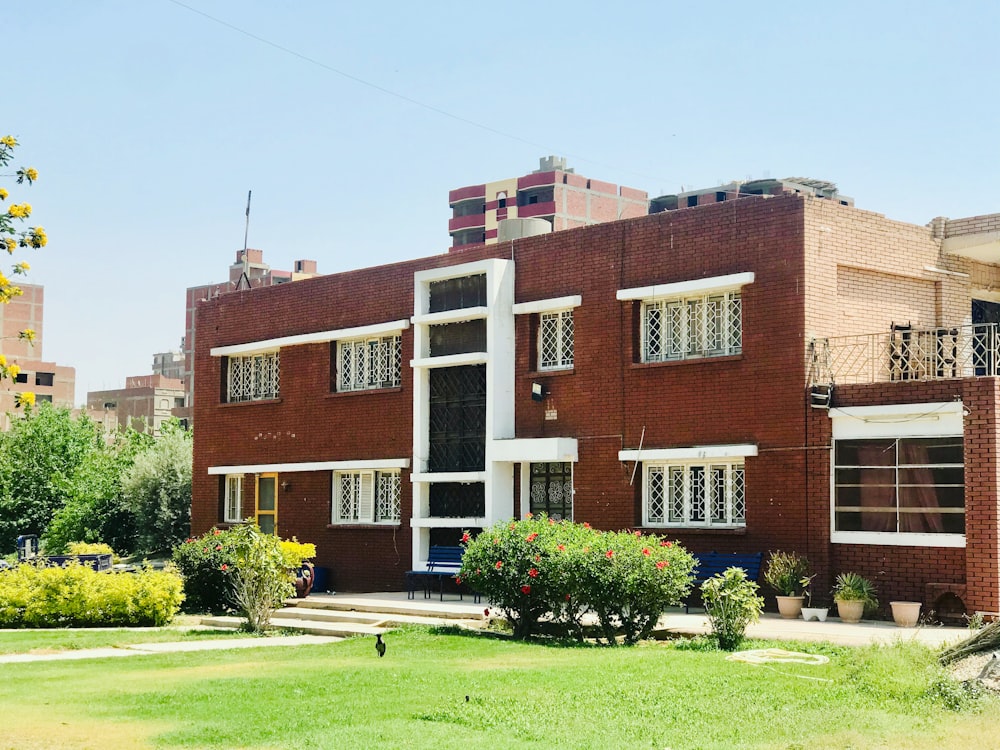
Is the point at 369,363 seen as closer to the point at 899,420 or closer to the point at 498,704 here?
the point at 899,420

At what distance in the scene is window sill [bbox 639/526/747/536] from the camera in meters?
19.9

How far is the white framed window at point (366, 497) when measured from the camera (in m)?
25.8

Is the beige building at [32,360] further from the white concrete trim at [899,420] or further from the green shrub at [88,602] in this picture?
the white concrete trim at [899,420]

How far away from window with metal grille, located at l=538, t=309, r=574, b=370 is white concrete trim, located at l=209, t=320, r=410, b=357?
10.3 ft

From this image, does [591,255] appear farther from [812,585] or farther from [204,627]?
[204,627]

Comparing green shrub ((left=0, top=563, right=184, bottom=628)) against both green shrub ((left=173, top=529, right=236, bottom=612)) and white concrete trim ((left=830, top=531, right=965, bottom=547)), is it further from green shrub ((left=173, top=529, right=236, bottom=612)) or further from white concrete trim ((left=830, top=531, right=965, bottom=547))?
white concrete trim ((left=830, top=531, right=965, bottom=547))

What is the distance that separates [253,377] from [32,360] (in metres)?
81.2

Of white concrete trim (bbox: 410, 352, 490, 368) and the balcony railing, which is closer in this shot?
the balcony railing

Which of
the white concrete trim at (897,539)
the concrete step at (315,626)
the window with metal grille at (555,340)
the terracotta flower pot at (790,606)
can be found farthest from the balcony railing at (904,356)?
the concrete step at (315,626)

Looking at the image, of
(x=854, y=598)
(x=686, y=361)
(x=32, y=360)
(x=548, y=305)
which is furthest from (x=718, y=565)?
(x=32, y=360)

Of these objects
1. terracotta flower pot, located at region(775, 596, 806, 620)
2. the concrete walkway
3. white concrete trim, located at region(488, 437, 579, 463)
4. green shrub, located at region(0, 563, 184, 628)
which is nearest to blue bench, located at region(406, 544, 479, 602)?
the concrete walkway

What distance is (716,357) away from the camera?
20.5 metres

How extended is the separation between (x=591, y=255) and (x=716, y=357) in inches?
129

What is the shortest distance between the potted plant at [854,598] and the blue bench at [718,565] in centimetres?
142
